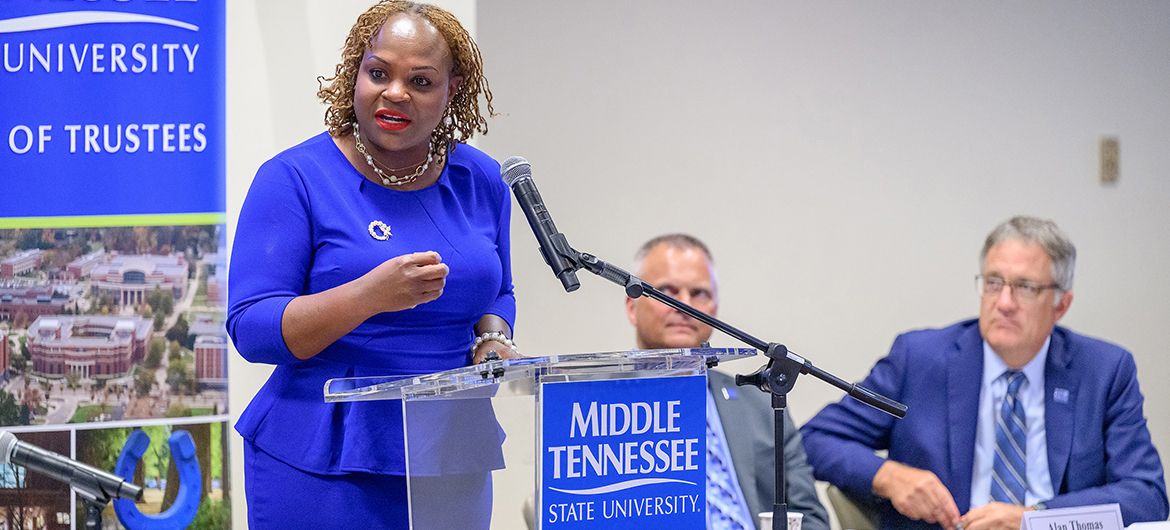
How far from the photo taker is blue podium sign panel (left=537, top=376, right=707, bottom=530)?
126 cm

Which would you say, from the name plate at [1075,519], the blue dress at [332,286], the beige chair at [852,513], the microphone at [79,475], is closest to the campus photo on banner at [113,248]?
the microphone at [79,475]

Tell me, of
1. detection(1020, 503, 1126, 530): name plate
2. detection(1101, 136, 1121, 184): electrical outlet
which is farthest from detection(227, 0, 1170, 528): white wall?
detection(1020, 503, 1126, 530): name plate

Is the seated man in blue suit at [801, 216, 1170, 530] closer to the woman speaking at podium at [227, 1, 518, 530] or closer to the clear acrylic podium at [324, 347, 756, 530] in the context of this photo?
the woman speaking at podium at [227, 1, 518, 530]

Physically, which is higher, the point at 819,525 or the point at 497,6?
the point at 497,6

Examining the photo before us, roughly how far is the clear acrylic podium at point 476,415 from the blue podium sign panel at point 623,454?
0.01 meters

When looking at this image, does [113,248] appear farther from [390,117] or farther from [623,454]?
[623,454]

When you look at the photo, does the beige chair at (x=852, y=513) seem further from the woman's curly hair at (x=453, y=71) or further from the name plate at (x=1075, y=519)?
the woman's curly hair at (x=453, y=71)

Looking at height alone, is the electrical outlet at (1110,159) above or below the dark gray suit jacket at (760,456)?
above

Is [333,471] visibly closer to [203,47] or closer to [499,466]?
[499,466]

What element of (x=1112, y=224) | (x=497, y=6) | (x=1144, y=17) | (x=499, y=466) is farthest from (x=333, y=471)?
(x=1144, y=17)

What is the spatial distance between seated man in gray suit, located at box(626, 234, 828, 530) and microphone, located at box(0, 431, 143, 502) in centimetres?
125

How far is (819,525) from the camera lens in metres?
2.51

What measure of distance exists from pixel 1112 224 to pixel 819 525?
2.55m

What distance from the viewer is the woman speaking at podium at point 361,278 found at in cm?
145
